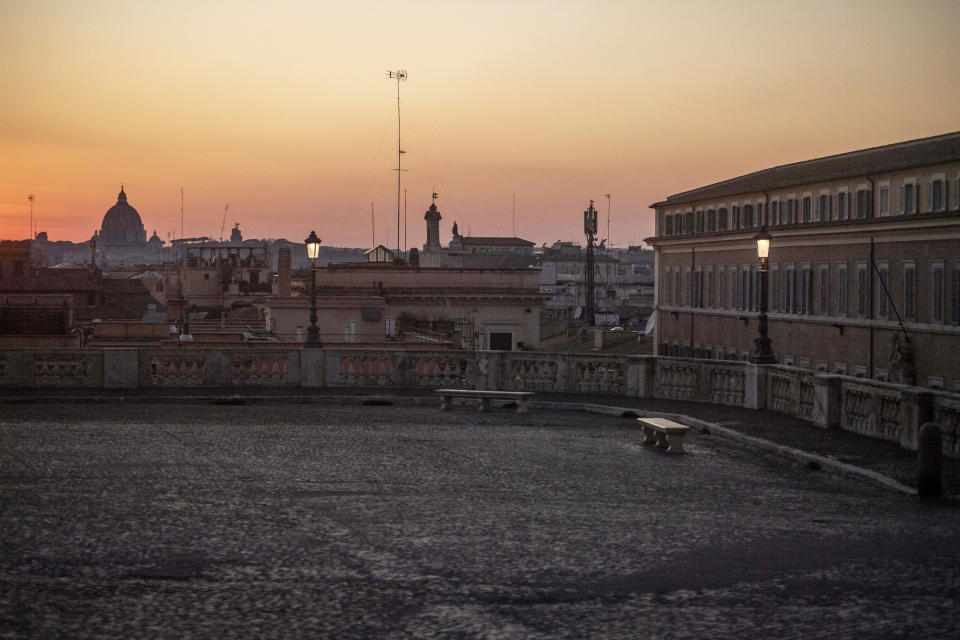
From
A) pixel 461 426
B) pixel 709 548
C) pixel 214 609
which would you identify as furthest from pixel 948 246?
pixel 214 609

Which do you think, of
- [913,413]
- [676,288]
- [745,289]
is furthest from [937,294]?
[913,413]

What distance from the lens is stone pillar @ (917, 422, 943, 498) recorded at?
46.3ft

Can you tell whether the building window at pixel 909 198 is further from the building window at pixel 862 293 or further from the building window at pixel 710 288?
the building window at pixel 710 288

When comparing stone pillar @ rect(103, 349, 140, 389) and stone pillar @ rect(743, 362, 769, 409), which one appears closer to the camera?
stone pillar @ rect(743, 362, 769, 409)

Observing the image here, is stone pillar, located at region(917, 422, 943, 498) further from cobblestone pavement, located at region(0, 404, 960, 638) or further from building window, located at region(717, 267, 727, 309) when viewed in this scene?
building window, located at region(717, 267, 727, 309)

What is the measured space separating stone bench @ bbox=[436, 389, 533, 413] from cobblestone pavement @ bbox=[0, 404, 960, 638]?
5779 millimetres

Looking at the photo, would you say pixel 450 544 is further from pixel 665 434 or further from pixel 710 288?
pixel 710 288

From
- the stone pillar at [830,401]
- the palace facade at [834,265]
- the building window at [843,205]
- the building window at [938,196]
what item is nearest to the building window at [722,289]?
the palace facade at [834,265]

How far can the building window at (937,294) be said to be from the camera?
54406 millimetres

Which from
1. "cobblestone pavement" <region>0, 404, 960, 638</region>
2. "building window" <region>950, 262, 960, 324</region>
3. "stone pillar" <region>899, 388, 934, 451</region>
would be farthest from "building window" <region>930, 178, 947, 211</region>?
"cobblestone pavement" <region>0, 404, 960, 638</region>

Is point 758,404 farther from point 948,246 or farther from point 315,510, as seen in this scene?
point 948,246

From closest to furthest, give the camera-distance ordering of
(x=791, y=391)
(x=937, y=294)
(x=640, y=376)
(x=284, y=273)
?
(x=791, y=391) → (x=640, y=376) → (x=937, y=294) → (x=284, y=273)

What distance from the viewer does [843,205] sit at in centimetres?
6444

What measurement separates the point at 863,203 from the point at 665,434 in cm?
4737
